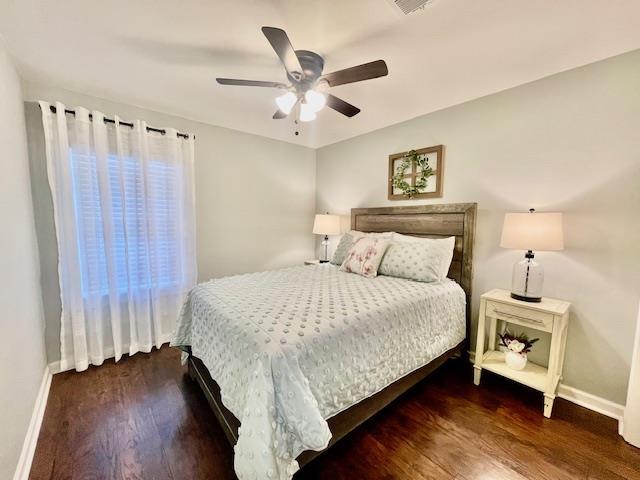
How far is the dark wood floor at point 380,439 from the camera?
54.3 inches

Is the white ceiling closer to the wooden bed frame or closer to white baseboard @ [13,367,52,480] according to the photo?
the wooden bed frame

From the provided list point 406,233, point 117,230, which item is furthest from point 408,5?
point 117,230

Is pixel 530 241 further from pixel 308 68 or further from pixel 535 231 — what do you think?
pixel 308 68

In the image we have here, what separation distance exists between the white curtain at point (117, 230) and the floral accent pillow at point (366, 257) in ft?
5.57

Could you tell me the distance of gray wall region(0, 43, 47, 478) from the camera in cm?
127

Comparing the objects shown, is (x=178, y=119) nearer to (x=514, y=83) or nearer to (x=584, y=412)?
(x=514, y=83)

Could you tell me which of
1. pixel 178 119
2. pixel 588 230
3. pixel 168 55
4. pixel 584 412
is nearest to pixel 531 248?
pixel 588 230

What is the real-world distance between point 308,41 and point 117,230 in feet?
7.40

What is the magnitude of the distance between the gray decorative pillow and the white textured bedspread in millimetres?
108

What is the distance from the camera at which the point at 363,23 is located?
4.84 ft

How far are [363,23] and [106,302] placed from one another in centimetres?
300

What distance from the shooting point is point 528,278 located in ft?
6.75

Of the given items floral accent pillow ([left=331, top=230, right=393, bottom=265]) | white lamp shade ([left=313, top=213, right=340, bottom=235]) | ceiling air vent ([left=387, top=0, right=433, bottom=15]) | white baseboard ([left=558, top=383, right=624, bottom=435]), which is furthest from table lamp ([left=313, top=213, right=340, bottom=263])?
white baseboard ([left=558, top=383, right=624, bottom=435])

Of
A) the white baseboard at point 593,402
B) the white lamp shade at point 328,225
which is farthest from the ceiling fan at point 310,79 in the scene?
the white baseboard at point 593,402
